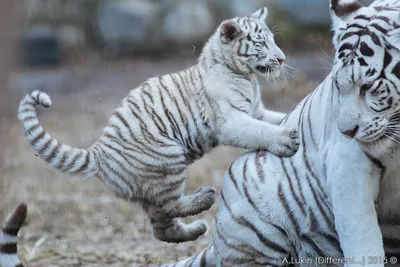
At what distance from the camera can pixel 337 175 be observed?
103 inches

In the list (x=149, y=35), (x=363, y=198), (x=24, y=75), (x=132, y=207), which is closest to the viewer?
(x=363, y=198)

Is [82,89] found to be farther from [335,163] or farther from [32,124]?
[335,163]

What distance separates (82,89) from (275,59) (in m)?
6.76

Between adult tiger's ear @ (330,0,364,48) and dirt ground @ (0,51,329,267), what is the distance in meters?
0.40

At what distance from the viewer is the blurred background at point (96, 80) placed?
15.1 feet

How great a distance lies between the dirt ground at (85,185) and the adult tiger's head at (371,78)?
0.54 metres

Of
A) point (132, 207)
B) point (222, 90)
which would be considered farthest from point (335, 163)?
point (132, 207)

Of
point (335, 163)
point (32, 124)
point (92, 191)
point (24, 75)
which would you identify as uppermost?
point (335, 163)

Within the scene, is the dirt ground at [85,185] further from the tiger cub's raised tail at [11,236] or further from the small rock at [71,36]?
the small rock at [71,36]

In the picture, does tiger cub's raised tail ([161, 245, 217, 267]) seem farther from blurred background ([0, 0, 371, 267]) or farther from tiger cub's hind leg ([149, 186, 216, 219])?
blurred background ([0, 0, 371, 267])

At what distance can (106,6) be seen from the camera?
40.0 feet

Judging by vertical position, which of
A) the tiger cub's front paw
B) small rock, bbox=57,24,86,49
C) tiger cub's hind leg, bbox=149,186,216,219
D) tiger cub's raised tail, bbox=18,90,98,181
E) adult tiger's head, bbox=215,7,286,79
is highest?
adult tiger's head, bbox=215,7,286,79

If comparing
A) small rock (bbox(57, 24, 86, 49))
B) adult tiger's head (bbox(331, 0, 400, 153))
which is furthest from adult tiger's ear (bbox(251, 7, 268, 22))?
small rock (bbox(57, 24, 86, 49))

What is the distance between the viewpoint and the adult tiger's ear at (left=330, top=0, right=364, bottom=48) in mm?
2574
